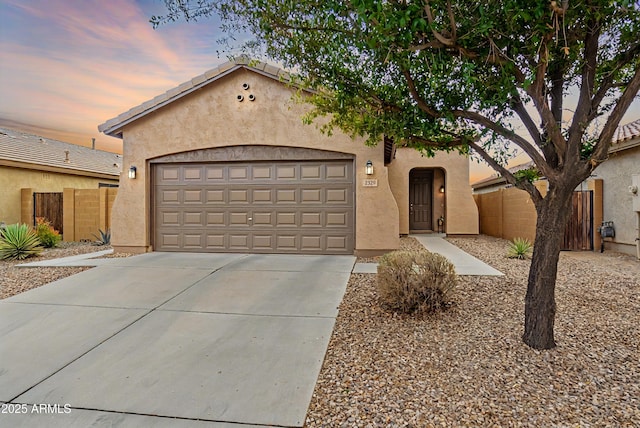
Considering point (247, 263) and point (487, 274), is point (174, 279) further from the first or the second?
point (487, 274)

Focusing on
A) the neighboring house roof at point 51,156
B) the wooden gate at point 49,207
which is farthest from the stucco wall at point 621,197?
the neighboring house roof at point 51,156

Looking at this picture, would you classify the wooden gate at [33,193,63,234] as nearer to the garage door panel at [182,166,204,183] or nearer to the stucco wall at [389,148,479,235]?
the garage door panel at [182,166,204,183]

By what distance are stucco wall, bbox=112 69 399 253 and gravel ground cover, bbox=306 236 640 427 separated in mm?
3486

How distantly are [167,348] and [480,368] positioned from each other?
3370 millimetres

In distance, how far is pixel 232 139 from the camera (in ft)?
30.1

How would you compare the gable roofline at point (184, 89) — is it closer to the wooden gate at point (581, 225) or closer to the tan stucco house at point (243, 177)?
the tan stucco house at point (243, 177)

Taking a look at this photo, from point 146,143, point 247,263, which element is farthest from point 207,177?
point 247,263

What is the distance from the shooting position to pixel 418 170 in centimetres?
1603

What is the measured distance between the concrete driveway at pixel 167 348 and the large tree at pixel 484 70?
268cm

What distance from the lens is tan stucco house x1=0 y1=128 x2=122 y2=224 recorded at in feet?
43.2

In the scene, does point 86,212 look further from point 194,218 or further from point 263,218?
point 263,218

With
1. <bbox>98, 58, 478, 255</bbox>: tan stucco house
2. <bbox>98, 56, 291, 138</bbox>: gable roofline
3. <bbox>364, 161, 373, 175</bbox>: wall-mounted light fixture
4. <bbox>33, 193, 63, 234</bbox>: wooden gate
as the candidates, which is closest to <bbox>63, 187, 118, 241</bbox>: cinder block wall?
<bbox>33, 193, 63, 234</bbox>: wooden gate

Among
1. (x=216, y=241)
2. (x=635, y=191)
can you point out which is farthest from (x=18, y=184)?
(x=635, y=191)

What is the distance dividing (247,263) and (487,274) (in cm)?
509
